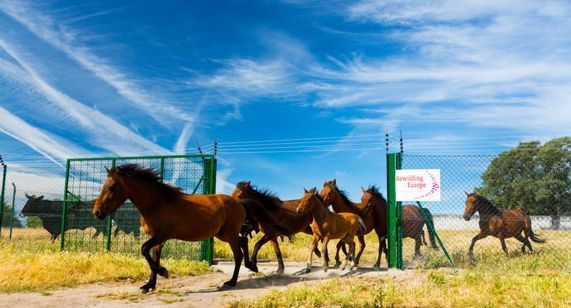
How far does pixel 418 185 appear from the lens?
10.8 metres

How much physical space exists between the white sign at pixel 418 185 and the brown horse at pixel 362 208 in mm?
1420

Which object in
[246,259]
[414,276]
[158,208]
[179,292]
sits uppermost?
[158,208]

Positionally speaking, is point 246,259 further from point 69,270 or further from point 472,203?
point 472,203

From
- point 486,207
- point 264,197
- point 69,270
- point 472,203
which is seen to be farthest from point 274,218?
point 486,207

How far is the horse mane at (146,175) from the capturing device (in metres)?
8.94

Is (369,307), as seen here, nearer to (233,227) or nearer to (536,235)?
(233,227)

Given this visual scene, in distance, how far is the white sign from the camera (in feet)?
34.8

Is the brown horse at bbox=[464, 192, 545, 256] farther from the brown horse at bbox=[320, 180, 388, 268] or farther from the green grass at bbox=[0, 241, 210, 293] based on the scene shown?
the green grass at bbox=[0, 241, 210, 293]

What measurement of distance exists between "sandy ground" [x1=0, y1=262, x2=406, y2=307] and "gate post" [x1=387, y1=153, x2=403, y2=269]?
65cm

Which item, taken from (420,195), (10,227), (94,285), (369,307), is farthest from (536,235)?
(10,227)

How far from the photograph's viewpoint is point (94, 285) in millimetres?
9930

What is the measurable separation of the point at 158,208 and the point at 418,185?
5.64 m

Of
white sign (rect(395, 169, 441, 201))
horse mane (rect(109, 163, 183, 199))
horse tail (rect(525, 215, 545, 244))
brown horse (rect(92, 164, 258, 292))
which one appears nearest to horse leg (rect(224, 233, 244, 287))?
brown horse (rect(92, 164, 258, 292))

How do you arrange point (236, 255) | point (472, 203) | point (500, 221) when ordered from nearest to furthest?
point (236, 255)
point (472, 203)
point (500, 221)
